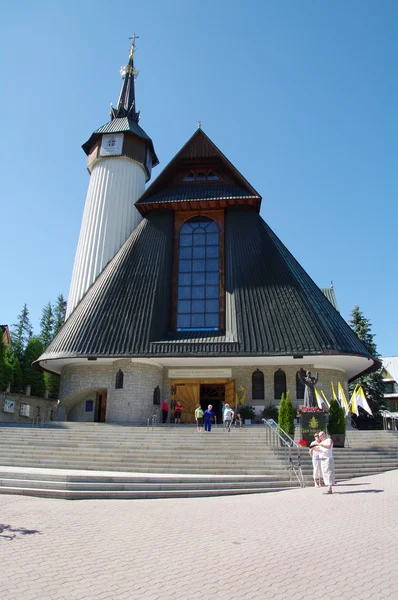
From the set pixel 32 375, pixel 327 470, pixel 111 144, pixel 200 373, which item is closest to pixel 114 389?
pixel 200 373

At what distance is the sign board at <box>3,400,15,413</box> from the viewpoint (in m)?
26.4

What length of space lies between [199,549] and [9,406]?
24.2 metres

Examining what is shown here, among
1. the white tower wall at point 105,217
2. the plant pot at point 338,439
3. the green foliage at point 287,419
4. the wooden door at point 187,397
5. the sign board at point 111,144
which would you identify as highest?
the sign board at point 111,144

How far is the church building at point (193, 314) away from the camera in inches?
848

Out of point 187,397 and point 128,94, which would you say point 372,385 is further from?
point 128,94

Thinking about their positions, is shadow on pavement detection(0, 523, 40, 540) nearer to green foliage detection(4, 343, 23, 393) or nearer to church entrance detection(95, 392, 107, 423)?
church entrance detection(95, 392, 107, 423)

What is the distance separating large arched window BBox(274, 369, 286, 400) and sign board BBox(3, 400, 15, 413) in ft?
50.2

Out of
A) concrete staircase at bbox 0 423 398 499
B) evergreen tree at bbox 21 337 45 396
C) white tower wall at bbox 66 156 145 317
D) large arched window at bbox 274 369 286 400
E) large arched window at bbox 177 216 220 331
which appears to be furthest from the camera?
evergreen tree at bbox 21 337 45 396

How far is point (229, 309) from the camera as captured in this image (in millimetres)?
23344

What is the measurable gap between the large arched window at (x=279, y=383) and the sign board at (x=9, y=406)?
15.3 metres

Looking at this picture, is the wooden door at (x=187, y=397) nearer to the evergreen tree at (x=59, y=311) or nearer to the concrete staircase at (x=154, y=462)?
the concrete staircase at (x=154, y=462)

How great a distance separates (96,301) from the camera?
23.8m

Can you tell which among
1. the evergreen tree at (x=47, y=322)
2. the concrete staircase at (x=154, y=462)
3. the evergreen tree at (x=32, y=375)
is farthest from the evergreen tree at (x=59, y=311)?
the concrete staircase at (x=154, y=462)

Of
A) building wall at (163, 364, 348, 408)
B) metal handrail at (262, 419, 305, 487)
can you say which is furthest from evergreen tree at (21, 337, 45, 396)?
metal handrail at (262, 419, 305, 487)
